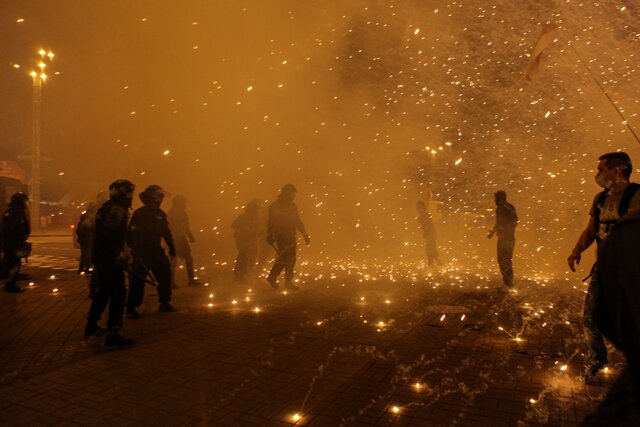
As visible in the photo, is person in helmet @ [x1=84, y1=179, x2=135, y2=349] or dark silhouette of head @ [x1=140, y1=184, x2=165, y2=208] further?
dark silhouette of head @ [x1=140, y1=184, x2=165, y2=208]

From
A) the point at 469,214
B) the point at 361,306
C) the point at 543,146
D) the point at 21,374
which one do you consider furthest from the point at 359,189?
the point at 21,374

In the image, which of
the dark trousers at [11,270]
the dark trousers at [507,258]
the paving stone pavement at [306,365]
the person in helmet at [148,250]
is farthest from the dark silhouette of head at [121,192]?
the dark trousers at [507,258]

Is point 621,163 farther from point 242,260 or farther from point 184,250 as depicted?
point 184,250

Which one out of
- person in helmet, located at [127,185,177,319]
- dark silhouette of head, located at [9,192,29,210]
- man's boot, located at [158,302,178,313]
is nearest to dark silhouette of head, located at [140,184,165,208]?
person in helmet, located at [127,185,177,319]

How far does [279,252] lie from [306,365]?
378 centimetres

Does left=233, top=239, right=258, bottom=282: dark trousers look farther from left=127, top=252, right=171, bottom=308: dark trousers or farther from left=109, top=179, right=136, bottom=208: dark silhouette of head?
left=109, top=179, right=136, bottom=208: dark silhouette of head

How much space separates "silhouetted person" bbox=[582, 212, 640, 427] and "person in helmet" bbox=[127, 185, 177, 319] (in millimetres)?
5032

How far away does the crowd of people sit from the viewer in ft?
3.39

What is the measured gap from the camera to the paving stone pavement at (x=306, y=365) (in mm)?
2613

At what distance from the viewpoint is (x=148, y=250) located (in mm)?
5289

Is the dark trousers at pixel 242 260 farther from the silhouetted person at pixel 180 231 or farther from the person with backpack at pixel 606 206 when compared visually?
the person with backpack at pixel 606 206

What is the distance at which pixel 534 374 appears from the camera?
10.5 feet

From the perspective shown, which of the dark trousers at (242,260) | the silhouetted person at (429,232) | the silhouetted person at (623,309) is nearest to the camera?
the silhouetted person at (623,309)

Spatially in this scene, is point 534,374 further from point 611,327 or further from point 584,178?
point 584,178
